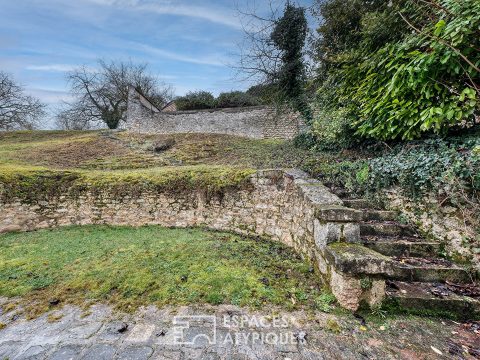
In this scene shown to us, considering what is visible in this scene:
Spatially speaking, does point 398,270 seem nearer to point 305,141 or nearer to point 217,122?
point 305,141

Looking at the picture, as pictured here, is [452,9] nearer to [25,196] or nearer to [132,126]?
[25,196]

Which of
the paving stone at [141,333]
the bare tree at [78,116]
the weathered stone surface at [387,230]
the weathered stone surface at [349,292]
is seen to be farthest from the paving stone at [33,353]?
the bare tree at [78,116]

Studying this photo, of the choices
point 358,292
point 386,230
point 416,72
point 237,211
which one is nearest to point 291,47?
point 416,72

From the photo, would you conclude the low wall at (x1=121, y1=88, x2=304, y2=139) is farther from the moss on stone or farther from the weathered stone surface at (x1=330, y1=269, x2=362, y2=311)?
the weathered stone surface at (x1=330, y1=269, x2=362, y2=311)

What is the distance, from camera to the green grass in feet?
8.97

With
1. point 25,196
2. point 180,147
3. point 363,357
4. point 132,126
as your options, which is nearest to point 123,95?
point 132,126

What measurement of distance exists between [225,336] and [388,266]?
1765 mm

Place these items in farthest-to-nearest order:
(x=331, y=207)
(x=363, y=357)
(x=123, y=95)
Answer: (x=123, y=95) → (x=331, y=207) → (x=363, y=357)

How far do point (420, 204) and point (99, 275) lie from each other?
499cm

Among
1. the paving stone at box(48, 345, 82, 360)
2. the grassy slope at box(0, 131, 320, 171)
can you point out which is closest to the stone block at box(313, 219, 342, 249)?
the paving stone at box(48, 345, 82, 360)

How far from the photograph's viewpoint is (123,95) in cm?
2205

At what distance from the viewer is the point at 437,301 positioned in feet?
7.95

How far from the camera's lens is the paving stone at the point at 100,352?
191cm

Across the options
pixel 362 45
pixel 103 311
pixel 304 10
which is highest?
pixel 304 10
